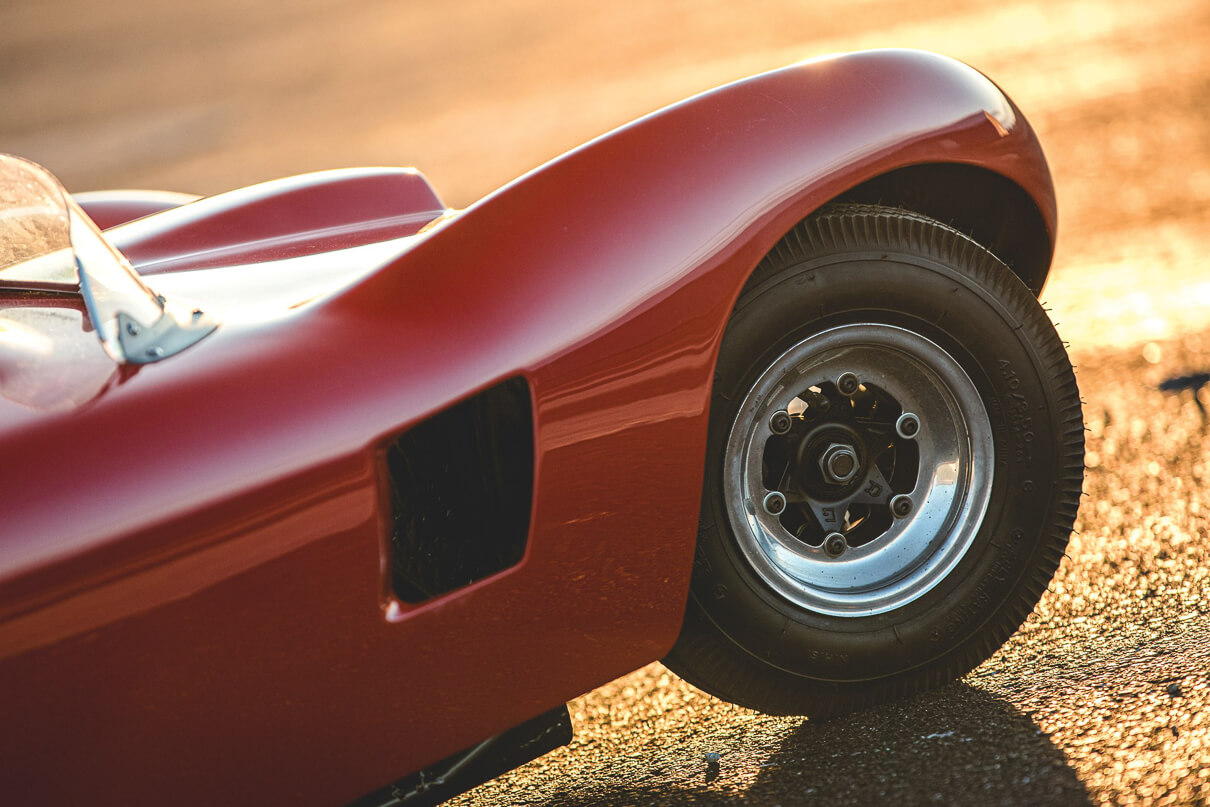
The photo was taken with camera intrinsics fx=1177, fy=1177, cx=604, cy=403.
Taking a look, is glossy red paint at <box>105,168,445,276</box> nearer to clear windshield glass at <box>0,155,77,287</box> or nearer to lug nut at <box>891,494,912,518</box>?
clear windshield glass at <box>0,155,77,287</box>

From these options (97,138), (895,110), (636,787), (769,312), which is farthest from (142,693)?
(97,138)

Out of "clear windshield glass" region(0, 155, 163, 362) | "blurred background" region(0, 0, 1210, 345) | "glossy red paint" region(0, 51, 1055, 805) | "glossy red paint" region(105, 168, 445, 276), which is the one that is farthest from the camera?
"blurred background" region(0, 0, 1210, 345)

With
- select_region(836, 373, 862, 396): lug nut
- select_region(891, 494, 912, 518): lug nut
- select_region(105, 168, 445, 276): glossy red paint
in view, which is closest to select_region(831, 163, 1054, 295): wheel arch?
select_region(836, 373, 862, 396): lug nut

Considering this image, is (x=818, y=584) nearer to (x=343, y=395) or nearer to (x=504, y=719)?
(x=504, y=719)

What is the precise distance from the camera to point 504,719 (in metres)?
2.07

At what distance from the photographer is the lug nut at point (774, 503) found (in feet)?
7.48

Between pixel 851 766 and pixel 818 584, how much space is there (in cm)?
35

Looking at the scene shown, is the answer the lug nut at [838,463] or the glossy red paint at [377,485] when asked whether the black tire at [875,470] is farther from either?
the glossy red paint at [377,485]

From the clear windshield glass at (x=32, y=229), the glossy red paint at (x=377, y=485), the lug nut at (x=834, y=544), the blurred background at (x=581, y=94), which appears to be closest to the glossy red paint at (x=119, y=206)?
the clear windshield glass at (x=32, y=229)

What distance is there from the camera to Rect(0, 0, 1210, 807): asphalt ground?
2279 millimetres

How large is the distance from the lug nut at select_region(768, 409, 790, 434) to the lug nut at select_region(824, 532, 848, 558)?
25 cm

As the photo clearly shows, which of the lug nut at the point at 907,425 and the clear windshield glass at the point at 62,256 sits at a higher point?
the clear windshield glass at the point at 62,256

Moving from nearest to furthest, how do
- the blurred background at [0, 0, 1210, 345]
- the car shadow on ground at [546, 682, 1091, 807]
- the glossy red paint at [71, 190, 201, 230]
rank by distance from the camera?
the car shadow on ground at [546, 682, 1091, 807]
the glossy red paint at [71, 190, 201, 230]
the blurred background at [0, 0, 1210, 345]

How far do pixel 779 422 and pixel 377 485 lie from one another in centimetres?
80
